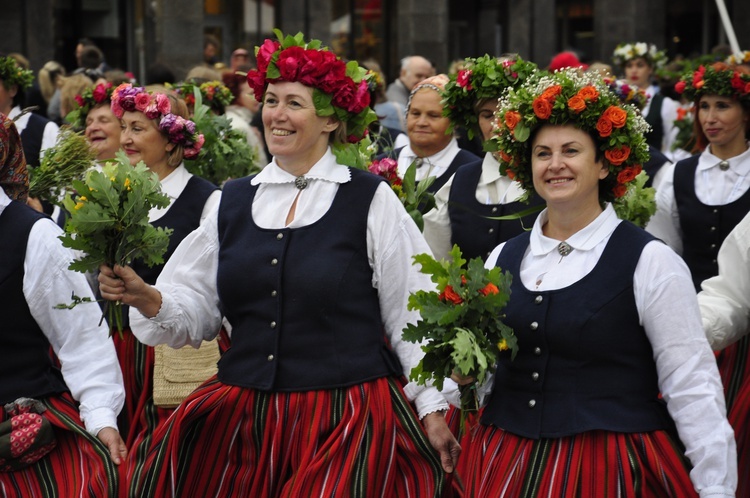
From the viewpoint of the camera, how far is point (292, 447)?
4.23 metres

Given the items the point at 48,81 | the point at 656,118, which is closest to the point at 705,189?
the point at 656,118

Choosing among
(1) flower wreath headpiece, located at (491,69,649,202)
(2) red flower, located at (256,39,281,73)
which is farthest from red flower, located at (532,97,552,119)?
(2) red flower, located at (256,39,281,73)

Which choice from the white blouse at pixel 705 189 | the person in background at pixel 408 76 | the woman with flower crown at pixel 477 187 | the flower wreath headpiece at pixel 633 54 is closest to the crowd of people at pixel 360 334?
the woman with flower crown at pixel 477 187

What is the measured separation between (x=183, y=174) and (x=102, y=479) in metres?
2.33

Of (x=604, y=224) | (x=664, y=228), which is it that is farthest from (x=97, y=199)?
(x=664, y=228)

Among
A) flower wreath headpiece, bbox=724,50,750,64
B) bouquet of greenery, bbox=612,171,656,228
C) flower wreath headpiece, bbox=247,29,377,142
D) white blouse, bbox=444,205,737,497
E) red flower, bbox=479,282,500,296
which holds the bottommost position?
white blouse, bbox=444,205,737,497

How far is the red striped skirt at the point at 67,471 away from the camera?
13.4 feet

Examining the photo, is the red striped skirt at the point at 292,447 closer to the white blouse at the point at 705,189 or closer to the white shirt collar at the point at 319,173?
the white shirt collar at the point at 319,173

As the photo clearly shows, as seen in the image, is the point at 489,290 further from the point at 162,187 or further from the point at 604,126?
the point at 162,187

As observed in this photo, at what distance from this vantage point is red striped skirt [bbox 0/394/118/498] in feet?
13.4

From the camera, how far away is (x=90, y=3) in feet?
65.1

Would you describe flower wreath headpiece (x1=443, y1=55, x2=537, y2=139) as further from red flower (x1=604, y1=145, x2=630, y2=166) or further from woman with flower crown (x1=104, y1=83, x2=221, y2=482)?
red flower (x1=604, y1=145, x2=630, y2=166)

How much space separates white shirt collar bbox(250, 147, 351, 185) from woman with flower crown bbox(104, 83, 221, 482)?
1.34 meters

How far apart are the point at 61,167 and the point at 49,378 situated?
1.34m
